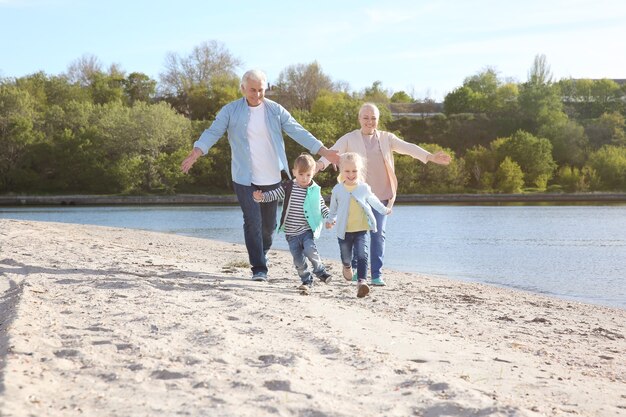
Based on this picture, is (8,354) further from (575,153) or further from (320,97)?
(320,97)

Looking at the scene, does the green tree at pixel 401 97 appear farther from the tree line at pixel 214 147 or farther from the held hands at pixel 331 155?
the held hands at pixel 331 155

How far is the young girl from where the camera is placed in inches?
312

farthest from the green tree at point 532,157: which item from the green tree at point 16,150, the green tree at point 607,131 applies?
the green tree at point 16,150

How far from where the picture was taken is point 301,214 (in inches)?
316

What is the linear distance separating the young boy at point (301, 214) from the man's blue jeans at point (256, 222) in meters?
0.12

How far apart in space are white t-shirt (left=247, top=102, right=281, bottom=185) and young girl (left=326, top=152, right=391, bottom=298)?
65 cm

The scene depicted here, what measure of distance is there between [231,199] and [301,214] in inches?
2099

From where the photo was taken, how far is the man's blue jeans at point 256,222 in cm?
808

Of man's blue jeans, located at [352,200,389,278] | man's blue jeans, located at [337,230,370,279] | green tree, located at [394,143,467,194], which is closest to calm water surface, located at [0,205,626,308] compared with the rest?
man's blue jeans, located at [352,200,389,278]

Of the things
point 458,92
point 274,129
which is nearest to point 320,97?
point 458,92

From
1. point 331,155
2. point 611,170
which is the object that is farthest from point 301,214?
point 611,170

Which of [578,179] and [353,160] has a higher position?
[353,160]

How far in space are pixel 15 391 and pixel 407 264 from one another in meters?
11.7

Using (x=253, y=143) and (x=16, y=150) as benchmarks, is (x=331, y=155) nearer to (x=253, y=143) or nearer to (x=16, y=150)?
(x=253, y=143)
